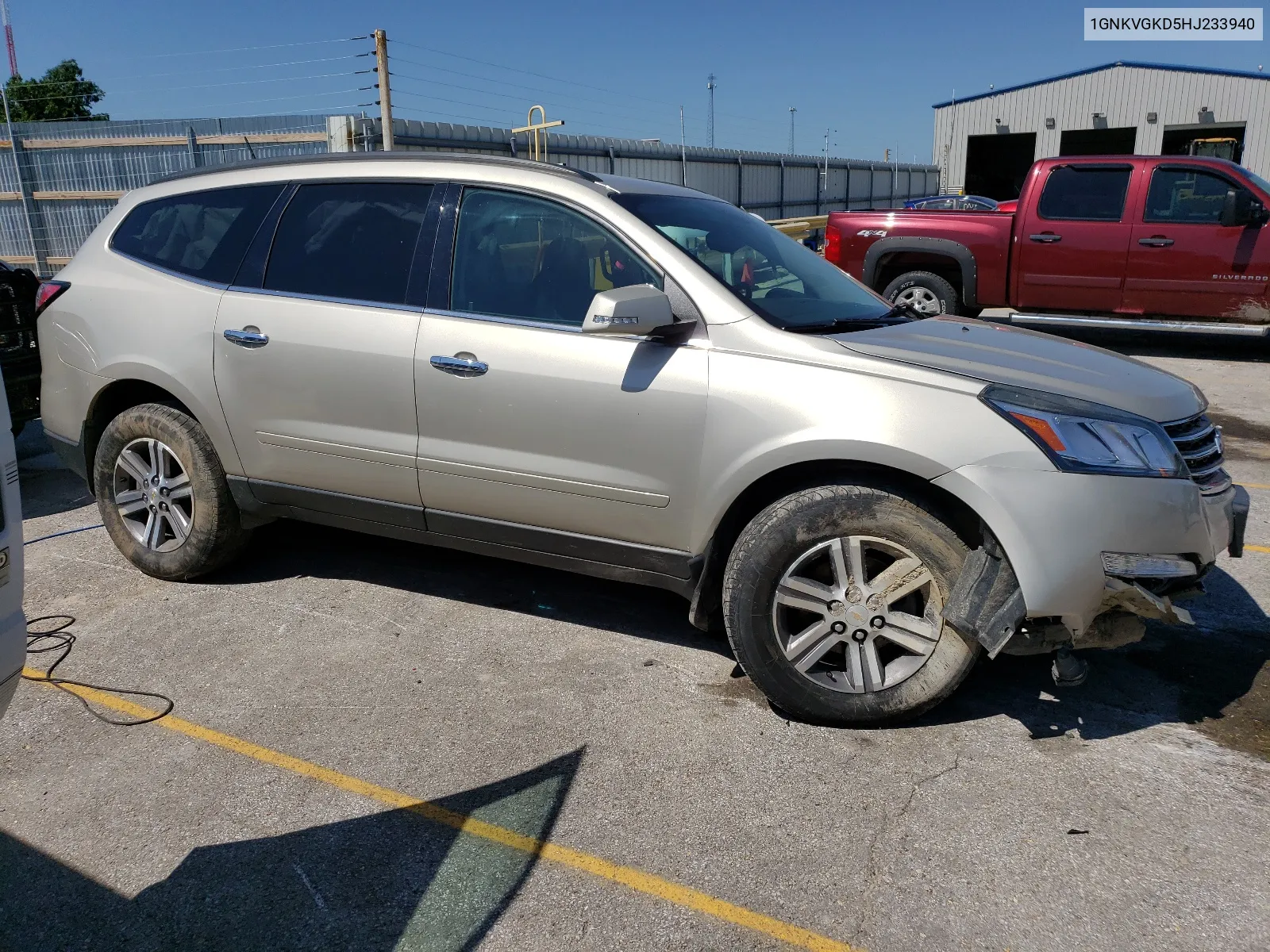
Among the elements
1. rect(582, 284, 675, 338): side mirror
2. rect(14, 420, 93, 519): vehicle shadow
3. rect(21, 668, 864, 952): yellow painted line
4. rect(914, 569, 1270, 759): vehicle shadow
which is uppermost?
rect(582, 284, 675, 338): side mirror

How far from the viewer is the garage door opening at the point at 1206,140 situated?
98.2ft

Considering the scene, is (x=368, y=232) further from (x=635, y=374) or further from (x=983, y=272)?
(x=983, y=272)

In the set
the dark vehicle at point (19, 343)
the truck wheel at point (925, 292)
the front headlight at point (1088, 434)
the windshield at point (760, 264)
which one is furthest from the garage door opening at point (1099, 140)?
the front headlight at point (1088, 434)

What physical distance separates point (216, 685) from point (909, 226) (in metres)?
9.72

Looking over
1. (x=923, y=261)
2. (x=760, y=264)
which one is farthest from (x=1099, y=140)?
(x=760, y=264)

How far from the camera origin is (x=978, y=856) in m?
2.78

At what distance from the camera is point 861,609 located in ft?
10.9

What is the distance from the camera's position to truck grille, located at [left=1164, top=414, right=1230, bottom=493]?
3271 mm

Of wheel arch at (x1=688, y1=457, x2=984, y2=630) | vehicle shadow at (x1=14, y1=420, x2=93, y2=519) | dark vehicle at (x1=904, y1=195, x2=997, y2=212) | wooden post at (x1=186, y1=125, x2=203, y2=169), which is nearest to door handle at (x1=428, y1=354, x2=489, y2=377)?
wheel arch at (x1=688, y1=457, x2=984, y2=630)

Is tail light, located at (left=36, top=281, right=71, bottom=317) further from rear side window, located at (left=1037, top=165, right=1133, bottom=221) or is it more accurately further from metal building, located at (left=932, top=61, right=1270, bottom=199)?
metal building, located at (left=932, top=61, right=1270, bottom=199)

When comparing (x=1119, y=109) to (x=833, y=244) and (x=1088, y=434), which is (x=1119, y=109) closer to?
(x=833, y=244)

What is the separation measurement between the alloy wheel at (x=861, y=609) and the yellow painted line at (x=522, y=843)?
100 centimetres

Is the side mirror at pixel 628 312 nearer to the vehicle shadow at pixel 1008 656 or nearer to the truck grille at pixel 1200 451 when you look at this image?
the vehicle shadow at pixel 1008 656

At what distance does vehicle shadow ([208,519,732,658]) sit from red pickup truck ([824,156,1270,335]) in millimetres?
7817
